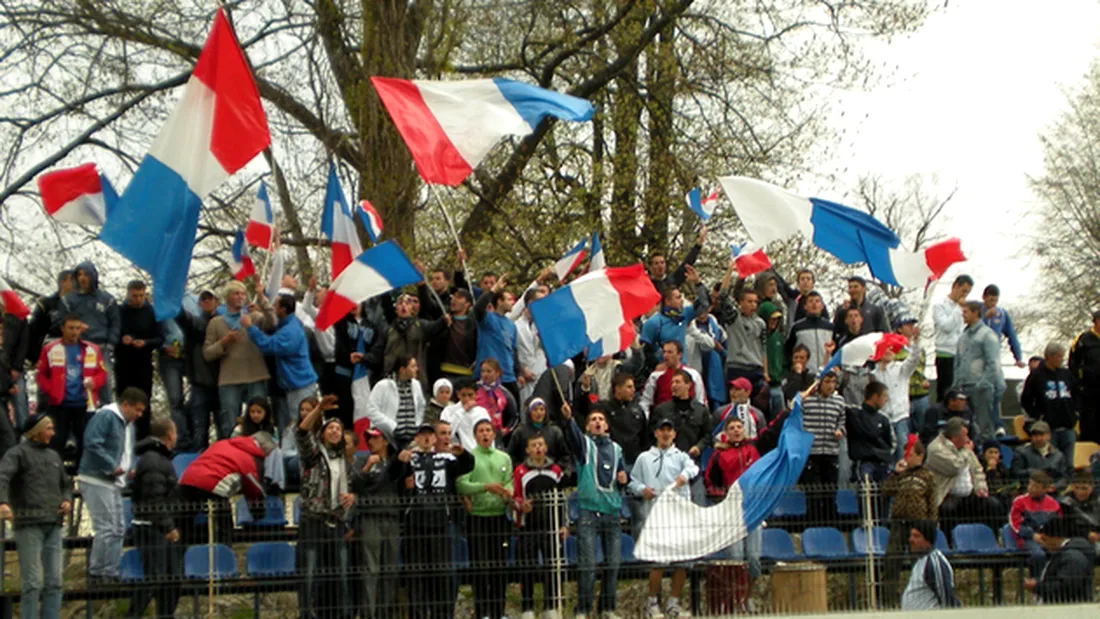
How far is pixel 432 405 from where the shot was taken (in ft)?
53.8

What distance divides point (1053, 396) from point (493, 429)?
696cm

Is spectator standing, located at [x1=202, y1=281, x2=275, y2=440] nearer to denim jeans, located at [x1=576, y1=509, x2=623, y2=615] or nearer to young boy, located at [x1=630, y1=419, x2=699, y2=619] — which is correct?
young boy, located at [x1=630, y1=419, x2=699, y2=619]

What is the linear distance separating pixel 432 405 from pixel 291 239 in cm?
938

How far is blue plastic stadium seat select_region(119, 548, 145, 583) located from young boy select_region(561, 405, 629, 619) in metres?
3.51

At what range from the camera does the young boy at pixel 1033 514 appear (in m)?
15.8

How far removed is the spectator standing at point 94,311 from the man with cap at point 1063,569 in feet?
29.2

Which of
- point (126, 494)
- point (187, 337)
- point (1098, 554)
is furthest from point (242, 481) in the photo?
point (1098, 554)

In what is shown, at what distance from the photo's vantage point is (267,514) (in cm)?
1517

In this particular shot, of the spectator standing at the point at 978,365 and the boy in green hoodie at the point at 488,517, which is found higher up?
the spectator standing at the point at 978,365

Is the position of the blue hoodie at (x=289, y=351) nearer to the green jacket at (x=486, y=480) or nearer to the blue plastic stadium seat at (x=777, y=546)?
the green jacket at (x=486, y=480)

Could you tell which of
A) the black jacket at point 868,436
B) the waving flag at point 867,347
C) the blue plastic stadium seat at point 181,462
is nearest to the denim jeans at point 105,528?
the blue plastic stadium seat at point 181,462

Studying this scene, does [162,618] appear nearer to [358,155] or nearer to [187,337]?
[187,337]

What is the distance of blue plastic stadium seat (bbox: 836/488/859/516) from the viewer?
1552 cm

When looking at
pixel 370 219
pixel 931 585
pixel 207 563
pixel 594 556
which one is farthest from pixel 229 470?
pixel 931 585
